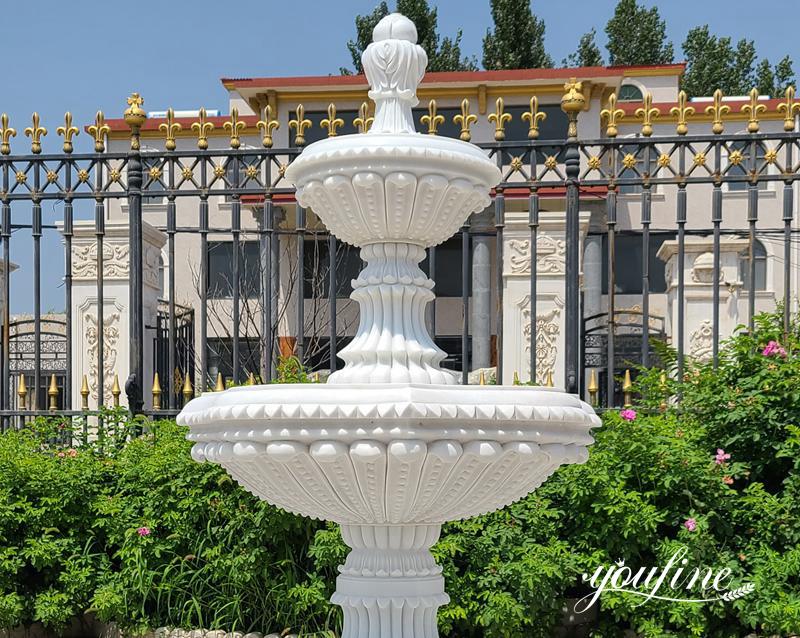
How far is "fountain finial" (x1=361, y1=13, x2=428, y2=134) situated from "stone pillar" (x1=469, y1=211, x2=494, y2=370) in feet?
37.3

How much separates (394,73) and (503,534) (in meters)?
2.66

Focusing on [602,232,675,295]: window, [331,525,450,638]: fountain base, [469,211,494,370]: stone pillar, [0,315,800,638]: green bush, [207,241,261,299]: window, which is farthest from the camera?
[602,232,675,295]: window

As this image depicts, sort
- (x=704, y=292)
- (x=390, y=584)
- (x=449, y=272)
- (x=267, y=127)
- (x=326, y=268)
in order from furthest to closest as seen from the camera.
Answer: (x=449, y=272) → (x=326, y=268) → (x=704, y=292) → (x=267, y=127) → (x=390, y=584)

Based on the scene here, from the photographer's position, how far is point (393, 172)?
310cm

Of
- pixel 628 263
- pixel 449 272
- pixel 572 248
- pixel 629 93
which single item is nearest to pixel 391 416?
pixel 572 248

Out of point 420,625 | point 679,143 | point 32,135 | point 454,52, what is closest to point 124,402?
point 32,135

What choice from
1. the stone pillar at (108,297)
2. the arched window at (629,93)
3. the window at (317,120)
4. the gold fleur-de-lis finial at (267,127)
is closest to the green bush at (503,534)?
the gold fleur-de-lis finial at (267,127)

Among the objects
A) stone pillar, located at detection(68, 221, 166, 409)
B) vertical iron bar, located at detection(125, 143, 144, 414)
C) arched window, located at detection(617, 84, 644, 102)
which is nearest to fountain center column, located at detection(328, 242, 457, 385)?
vertical iron bar, located at detection(125, 143, 144, 414)

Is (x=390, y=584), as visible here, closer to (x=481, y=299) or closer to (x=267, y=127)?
(x=267, y=127)

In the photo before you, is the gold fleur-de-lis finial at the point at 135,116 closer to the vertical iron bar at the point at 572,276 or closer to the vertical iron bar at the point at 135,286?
the vertical iron bar at the point at 135,286

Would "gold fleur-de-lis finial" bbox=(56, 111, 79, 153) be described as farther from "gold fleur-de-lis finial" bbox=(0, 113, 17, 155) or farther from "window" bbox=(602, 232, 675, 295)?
"window" bbox=(602, 232, 675, 295)

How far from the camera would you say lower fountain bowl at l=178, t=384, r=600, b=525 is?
8.61 feet

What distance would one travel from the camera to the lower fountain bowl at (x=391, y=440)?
8.61ft

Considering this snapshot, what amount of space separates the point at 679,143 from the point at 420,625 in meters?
3.84
